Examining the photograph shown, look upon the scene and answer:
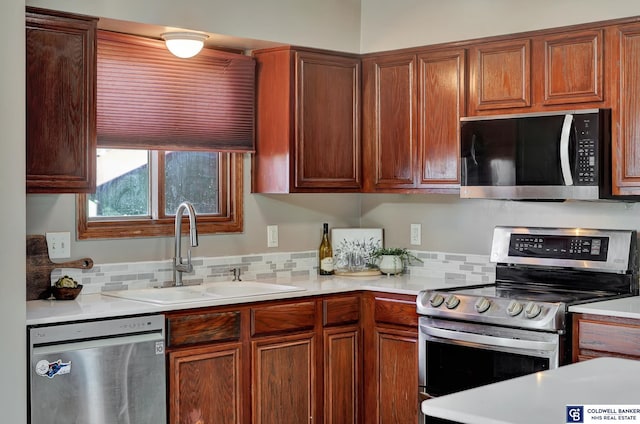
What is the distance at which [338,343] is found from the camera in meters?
4.28

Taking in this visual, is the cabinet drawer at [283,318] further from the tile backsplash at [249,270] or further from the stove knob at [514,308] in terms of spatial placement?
the stove knob at [514,308]

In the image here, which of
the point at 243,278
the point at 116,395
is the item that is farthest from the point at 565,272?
the point at 116,395

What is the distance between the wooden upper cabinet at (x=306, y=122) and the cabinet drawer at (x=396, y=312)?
0.70 meters

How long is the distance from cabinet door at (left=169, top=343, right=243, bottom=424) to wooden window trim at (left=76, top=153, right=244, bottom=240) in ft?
2.47

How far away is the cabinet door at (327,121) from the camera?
4.49 m

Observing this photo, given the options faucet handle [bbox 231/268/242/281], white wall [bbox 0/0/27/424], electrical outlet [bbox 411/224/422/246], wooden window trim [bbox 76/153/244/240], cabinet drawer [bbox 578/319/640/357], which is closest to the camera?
white wall [bbox 0/0/27/424]

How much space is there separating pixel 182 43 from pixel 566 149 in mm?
1790

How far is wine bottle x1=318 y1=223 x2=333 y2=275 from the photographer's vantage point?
482cm

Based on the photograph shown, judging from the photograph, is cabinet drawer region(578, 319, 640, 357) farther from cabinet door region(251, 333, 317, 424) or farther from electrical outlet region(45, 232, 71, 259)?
electrical outlet region(45, 232, 71, 259)

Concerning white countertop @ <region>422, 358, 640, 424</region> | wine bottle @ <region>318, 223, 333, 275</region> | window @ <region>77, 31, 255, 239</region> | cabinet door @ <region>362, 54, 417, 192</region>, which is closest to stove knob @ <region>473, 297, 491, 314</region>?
cabinet door @ <region>362, 54, 417, 192</region>

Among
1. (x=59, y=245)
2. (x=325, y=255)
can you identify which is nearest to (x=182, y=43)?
(x=59, y=245)

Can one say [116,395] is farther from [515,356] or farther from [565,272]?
[565,272]

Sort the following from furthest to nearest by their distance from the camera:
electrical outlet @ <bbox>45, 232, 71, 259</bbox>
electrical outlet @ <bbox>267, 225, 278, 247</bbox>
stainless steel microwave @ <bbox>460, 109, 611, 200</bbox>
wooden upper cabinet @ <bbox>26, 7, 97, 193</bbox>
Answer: electrical outlet @ <bbox>267, 225, 278, 247</bbox>, electrical outlet @ <bbox>45, 232, 71, 259</bbox>, stainless steel microwave @ <bbox>460, 109, 611, 200</bbox>, wooden upper cabinet @ <bbox>26, 7, 97, 193</bbox>

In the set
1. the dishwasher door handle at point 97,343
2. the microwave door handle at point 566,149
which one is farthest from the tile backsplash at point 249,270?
the microwave door handle at point 566,149
